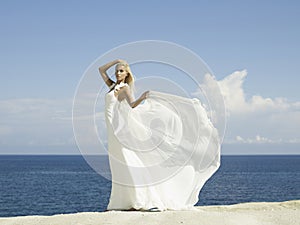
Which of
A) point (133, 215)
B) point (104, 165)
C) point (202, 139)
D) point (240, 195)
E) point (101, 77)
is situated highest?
point (101, 77)

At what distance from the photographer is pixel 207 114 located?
1077 cm

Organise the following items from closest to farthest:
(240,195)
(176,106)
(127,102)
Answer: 1. (127,102)
2. (176,106)
3. (240,195)

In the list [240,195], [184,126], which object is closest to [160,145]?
[184,126]

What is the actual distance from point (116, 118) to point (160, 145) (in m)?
1.08

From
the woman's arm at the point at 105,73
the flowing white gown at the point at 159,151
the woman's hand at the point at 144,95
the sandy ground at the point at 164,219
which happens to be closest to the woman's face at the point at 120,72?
the woman's arm at the point at 105,73

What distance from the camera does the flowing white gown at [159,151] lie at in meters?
9.97

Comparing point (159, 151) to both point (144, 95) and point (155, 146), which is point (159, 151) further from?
point (144, 95)

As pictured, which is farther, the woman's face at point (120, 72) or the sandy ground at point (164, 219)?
the woman's face at point (120, 72)

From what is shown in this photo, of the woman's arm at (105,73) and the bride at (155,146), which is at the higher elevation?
the woman's arm at (105,73)

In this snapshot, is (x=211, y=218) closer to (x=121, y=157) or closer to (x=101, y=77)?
(x=121, y=157)

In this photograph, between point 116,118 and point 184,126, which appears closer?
point 116,118

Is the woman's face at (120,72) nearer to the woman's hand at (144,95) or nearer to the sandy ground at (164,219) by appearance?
the woman's hand at (144,95)

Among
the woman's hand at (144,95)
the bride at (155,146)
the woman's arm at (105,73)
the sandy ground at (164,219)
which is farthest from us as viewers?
the woman's arm at (105,73)

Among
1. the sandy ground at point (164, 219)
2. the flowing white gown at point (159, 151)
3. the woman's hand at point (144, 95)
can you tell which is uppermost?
the woman's hand at point (144, 95)
